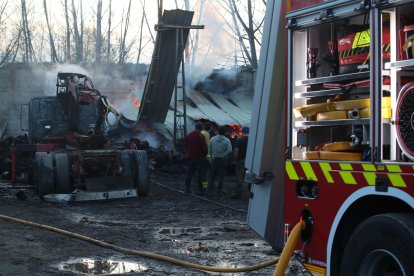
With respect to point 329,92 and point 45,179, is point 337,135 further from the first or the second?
point 45,179

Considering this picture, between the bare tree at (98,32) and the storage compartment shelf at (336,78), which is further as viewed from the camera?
the bare tree at (98,32)

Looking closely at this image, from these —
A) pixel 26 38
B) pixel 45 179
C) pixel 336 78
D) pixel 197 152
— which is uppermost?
pixel 26 38

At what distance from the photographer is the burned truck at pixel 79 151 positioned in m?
14.7

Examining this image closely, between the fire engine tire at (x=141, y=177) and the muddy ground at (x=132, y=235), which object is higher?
the fire engine tire at (x=141, y=177)

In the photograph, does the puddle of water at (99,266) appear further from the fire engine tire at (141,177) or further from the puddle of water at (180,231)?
the fire engine tire at (141,177)

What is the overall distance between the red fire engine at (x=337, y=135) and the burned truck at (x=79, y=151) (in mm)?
9012

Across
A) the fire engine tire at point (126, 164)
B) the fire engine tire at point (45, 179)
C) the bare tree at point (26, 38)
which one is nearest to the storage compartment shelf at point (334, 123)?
the fire engine tire at point (45, 179)

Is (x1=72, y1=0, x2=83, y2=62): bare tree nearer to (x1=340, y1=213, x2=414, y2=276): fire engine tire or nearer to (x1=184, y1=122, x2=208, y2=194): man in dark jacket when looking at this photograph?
(x1=184, y1=122, x2=208, y2=194): man in dark jacket

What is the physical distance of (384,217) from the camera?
14.3 feet

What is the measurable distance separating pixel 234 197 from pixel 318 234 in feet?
33.9

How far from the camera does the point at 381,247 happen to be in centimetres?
434

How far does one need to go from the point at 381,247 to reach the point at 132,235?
6407 millimetres

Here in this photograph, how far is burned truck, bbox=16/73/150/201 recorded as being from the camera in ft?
48.1

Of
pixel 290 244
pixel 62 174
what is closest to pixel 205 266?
→ pixel 290 244
